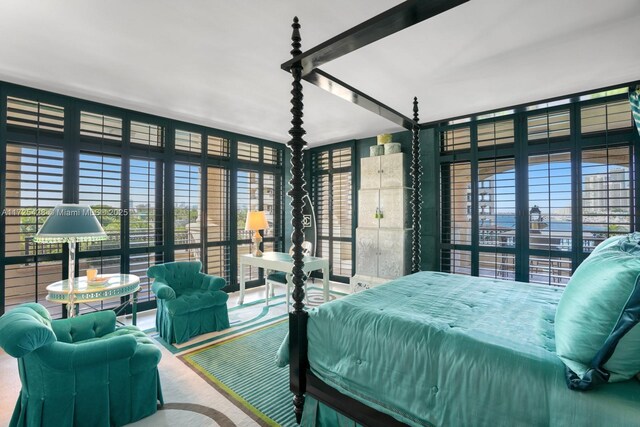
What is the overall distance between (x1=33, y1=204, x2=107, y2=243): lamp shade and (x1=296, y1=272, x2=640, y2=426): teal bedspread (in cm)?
214

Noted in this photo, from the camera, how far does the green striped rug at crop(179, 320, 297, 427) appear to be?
6.99 ft

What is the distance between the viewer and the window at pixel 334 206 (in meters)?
5.53

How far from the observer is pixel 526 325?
1.61m

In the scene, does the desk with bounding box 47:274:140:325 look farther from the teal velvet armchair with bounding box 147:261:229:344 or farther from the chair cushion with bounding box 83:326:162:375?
the chair cushion with bounding box 83:326:162:375

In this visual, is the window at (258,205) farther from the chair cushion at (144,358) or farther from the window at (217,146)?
the chair cushion at (144,358)

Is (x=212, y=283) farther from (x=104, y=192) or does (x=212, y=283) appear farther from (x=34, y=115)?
(x=34, y=115)

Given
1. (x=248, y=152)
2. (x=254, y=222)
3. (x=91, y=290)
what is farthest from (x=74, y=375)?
(x=248, y=152)

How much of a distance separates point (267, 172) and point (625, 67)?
15.2 feet

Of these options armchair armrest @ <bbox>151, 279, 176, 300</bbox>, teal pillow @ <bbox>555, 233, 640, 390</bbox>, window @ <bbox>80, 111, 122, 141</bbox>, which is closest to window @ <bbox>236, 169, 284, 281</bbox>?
window @ <bbox>80, 111, 122, 141</bbox>

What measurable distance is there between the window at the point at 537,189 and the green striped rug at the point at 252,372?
2815 millimetres

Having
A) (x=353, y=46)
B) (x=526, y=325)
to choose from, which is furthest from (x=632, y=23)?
(x=526, y=325)

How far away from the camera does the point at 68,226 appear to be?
2611 millimetres

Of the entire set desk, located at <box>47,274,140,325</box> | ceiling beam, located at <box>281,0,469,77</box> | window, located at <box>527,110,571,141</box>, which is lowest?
desk, located at <box>47,274,140,325</box>

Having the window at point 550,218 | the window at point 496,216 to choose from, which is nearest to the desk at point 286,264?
the window at point 496,216
